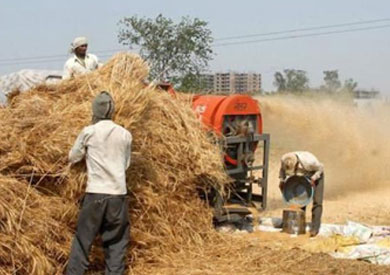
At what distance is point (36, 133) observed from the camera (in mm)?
6211

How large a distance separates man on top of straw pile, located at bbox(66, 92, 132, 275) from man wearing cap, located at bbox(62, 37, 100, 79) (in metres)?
1.79

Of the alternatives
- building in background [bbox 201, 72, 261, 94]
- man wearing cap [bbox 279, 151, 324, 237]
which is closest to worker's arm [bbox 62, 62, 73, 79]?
man wearing cap [bbox 279, 151, 324, 237]

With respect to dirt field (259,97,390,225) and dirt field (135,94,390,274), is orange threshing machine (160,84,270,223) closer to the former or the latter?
dirt field (135,94,390,274)

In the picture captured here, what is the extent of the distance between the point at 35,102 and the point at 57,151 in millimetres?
901

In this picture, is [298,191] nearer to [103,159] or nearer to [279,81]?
[103,159]

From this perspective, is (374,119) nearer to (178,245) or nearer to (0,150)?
(178,245)

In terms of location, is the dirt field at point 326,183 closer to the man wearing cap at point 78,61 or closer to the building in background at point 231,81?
the building in background at point 231,81

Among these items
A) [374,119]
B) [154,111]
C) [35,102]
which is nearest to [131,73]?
[154,111]

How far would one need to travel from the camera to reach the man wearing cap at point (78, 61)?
25.0 ft

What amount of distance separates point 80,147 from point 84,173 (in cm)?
33

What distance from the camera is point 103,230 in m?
6.03

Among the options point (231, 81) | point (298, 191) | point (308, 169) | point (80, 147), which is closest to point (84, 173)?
point (80, 147)

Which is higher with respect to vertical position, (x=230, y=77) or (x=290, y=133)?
(x=230, y=77)

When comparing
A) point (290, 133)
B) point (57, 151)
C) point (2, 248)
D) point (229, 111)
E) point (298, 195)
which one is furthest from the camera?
point (290, 133)
